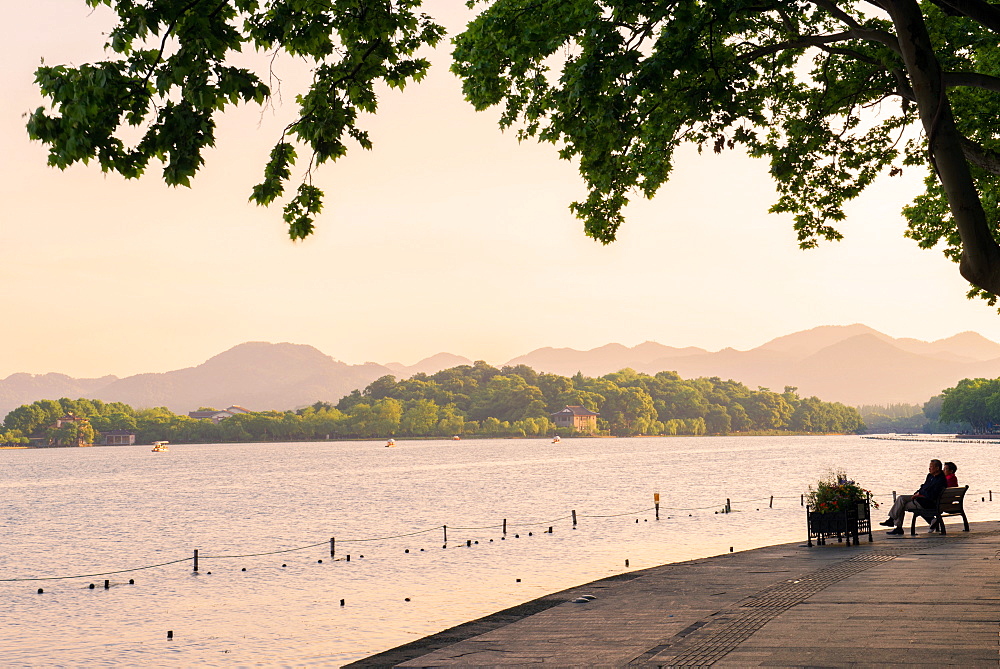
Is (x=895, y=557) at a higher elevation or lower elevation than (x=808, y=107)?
lower

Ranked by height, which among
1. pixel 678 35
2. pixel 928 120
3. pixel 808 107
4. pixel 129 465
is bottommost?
pixel 129 465

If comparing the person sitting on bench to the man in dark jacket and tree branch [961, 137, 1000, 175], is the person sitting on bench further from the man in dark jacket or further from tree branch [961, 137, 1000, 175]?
tree branch [961, 137, 1000, 175]

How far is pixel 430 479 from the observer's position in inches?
4321

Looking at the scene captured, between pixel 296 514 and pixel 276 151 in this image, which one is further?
pixel 296 514

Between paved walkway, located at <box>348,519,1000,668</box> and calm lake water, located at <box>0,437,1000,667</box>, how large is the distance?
24.0 feet

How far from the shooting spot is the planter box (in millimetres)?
20359

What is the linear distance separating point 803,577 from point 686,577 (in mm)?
2304

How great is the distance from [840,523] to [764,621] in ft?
32.1

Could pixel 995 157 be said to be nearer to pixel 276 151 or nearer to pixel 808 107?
pixel 808 107

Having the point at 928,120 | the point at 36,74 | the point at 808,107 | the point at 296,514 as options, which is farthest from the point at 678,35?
the point at 296,514

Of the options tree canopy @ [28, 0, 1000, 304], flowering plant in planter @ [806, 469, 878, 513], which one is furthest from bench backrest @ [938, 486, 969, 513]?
tree canopy @ [28, 0, 1000, 304]

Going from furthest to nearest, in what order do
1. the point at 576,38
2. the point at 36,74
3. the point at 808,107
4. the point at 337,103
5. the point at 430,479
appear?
the point at 430,479, the point at 808,107, the point at 576,38, the point at 337,103, the point at 36,74

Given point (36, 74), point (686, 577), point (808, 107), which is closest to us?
point (36, 74)

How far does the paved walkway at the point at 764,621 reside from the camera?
981 centimetres
